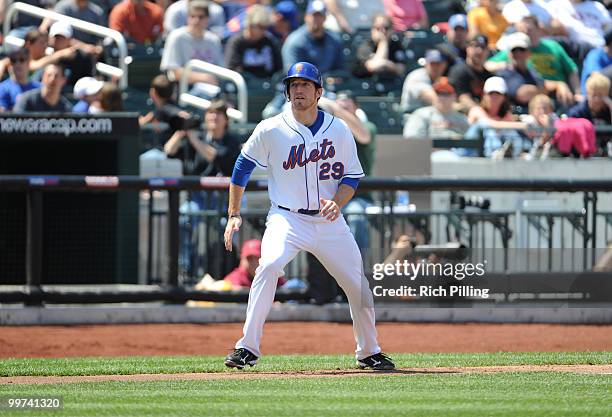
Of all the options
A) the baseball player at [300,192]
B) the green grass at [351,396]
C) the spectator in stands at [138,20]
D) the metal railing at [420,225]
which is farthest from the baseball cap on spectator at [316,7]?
the green grass at [351,396]

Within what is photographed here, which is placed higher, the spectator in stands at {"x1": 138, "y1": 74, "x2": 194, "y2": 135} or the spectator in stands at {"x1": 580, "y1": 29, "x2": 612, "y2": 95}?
the spectator in stands at {"x1": 580, "y1": 29, "x2": 612, "y2": 95}

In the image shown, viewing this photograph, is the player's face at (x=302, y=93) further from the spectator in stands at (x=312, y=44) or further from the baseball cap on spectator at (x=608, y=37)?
Answer: the baseball cap on spectator at (x=608, y=37)

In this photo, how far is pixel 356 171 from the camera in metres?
8.44

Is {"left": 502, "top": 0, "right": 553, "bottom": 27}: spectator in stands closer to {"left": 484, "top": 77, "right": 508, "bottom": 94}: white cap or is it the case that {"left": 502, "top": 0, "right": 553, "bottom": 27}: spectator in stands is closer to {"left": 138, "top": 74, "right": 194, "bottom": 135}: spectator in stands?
{"left": 484, "top": 77, "right": 508, "bottom": 94}: white cap

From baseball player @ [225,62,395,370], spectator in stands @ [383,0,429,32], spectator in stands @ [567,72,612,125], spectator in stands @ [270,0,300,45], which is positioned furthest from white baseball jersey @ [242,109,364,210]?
spectator in stands @ [383,0,429,32]

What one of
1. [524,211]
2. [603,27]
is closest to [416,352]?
[524,211]

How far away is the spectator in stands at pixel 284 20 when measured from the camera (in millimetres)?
16984

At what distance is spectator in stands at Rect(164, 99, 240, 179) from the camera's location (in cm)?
1311

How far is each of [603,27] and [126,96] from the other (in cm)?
633

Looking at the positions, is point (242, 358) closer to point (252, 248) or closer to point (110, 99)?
point (252, 248)

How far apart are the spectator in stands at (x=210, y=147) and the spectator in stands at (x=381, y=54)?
3858 mm

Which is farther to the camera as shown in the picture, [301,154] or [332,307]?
[332,307]

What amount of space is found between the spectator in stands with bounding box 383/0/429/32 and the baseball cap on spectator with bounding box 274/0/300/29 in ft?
4.27

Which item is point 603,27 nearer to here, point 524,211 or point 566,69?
point 566,69
